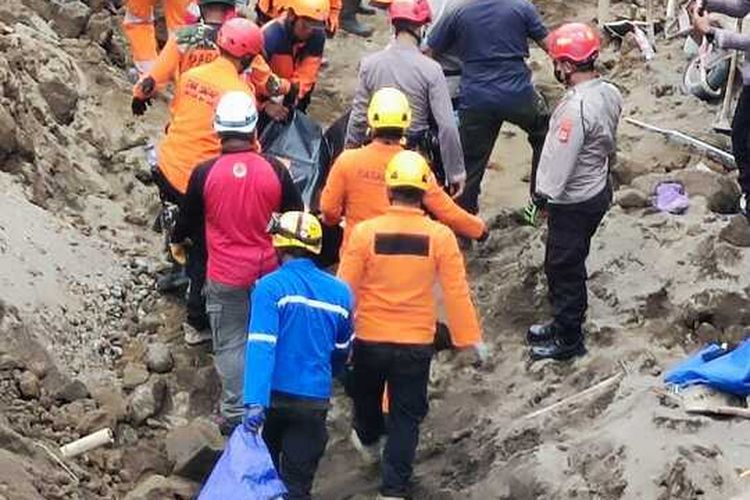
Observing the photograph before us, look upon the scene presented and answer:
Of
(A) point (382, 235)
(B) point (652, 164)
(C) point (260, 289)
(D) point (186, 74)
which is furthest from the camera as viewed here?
(B) point (652, 164)

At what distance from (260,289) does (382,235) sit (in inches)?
29.4

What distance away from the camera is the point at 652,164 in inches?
419

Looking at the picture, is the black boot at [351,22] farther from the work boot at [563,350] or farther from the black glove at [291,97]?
the work boot at [563,350]

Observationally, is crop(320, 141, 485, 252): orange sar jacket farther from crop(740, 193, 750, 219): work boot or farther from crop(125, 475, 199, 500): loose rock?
crop(740, 193, 750, 219): work boot

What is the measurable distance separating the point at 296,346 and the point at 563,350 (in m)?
2.23

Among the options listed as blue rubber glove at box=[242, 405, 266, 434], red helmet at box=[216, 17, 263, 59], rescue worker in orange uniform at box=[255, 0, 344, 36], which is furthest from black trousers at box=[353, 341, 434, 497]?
rescue worker in orange uniform at box=[255, 0, 344, 36]

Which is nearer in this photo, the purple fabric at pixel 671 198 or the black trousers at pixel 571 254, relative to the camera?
the black trousers at pixel 571 254

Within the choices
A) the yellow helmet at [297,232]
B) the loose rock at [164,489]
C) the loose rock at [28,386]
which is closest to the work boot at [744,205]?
the yellow helmet at [297,232]

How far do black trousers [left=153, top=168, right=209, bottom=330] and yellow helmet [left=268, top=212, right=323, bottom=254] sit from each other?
128 centimetres

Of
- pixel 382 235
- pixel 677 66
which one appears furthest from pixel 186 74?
pixel 677 66

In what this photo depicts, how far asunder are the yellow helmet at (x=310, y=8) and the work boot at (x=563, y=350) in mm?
2595

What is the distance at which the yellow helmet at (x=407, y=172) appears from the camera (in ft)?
22.5

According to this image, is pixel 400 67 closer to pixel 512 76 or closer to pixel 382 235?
pixel 512 76

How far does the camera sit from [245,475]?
6180mm
